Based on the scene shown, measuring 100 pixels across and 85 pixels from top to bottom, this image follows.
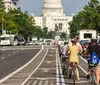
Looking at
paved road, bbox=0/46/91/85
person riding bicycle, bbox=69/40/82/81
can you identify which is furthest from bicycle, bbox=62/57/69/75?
person riding bicycle, bbox=69/40/82/81

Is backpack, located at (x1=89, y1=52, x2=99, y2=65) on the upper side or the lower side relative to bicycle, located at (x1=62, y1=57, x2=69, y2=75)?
upper

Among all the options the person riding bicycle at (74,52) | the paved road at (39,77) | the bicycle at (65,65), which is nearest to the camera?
the person riding bicycle at (74,52)

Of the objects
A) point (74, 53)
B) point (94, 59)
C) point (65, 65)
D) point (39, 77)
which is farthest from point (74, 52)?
point (39, 77)

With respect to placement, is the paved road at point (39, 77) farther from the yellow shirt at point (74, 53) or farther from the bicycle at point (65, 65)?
the yellow shirt at point (74, 53)

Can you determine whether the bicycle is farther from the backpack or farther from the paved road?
the backpack

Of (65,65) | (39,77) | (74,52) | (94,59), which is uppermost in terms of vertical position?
(74,52)

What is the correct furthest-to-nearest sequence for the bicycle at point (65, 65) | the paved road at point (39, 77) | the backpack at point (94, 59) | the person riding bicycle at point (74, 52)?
the bicycle at point (65, 65), the paved road at point (39, 77), the person riding bicycle at point (74, 52), the backpack at point (94, 59)

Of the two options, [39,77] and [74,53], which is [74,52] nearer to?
[74,53]

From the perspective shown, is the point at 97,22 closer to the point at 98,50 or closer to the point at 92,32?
the point at 92,32

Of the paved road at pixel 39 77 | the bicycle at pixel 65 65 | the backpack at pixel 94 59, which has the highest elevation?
the backpack at pixel 94 59

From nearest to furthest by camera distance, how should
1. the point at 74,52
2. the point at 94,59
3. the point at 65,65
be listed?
the point at 94,59, the point at 74,52, the point at 65,65

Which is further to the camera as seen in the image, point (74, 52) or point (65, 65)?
point (65, 65)

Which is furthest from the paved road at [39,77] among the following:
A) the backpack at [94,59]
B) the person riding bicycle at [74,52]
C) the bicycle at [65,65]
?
the backpack at [94,59]

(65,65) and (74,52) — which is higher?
(74,52)
